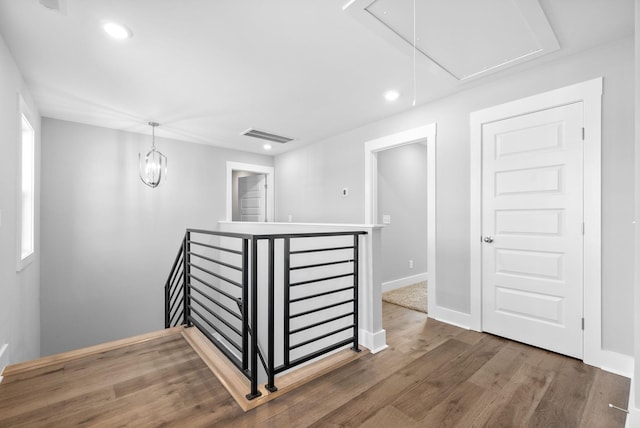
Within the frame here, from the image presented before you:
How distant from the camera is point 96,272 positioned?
3969mm

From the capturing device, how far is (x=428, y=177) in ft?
10.3

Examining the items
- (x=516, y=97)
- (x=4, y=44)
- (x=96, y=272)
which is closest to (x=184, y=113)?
(x=4, y=44)

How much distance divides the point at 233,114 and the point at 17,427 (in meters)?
3.13

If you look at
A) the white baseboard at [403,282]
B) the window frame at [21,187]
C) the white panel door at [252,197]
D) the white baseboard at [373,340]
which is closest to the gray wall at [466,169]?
the white panel door at [252,197]

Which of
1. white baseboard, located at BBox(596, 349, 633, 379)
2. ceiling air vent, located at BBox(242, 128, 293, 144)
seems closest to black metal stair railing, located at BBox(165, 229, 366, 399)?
ceiling air vent, located at BBox(242, 128, 293, 144)

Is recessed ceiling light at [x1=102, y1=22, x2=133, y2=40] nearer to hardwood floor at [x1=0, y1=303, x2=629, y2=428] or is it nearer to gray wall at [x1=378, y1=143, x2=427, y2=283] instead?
hardwood floor at [x1=0, y1=303, x2=629, y2=428]

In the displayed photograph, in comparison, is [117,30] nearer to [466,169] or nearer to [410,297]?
[466,169]

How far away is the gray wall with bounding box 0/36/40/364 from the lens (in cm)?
206

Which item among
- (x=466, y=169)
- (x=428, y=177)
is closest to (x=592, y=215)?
(x=466, y=169)

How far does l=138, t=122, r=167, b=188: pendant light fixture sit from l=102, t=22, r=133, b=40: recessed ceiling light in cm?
239

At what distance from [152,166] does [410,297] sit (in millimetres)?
4179

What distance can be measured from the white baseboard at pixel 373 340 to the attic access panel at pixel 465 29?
2261 mm

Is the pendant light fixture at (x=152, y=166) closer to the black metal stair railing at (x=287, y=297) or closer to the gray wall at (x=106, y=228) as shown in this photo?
the gray wall at (x=106, y=228)

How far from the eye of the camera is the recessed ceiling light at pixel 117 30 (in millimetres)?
1879
